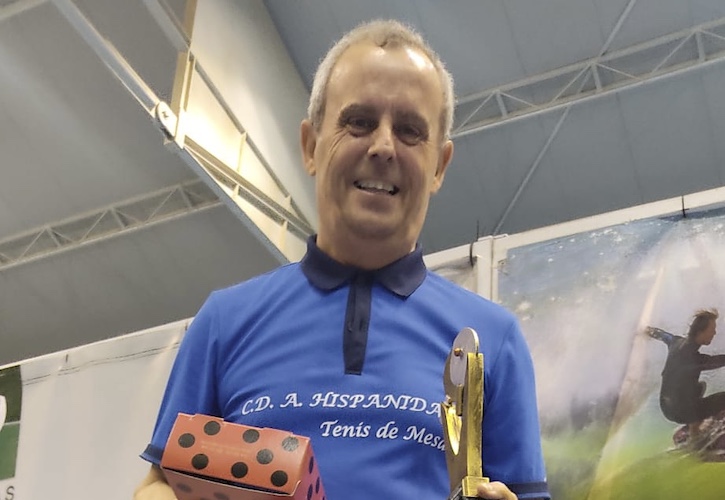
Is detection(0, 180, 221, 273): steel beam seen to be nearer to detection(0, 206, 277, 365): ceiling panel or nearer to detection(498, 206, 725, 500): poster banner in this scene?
detection(0, 206, 277, 365): ceiling panel

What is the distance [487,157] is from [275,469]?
317 centimetres

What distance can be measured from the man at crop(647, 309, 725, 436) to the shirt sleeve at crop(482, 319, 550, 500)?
68 cm

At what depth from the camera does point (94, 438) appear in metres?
1.90

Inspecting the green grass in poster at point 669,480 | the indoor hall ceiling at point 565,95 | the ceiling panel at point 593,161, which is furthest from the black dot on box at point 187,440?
the ceiling panel at point 593,161

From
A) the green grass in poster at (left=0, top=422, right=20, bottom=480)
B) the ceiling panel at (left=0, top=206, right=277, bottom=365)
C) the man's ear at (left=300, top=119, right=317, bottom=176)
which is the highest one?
the ceiling panel at (left=0, top=206, right=277, bottom=365)

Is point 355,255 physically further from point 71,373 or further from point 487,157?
point 487,157

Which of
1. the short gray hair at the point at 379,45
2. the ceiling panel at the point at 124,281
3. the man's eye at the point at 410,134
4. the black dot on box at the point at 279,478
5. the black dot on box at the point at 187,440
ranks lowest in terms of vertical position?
the black dot on box at the point at 279,478

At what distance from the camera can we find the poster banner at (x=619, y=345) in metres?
1.33

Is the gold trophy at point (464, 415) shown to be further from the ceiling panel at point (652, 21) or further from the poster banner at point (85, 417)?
the ceiling panel at point (652, 21)

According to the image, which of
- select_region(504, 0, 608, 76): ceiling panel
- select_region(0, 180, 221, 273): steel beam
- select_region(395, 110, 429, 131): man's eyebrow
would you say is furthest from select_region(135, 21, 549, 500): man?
select_region(0, 180, 221, 273): steel beam

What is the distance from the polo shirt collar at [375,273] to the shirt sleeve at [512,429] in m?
0.10

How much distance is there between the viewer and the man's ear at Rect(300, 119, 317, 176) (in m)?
0.87

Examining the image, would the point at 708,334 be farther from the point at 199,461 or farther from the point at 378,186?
the point at 199,461

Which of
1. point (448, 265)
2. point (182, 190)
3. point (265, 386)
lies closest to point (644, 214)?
point (448, 265)
